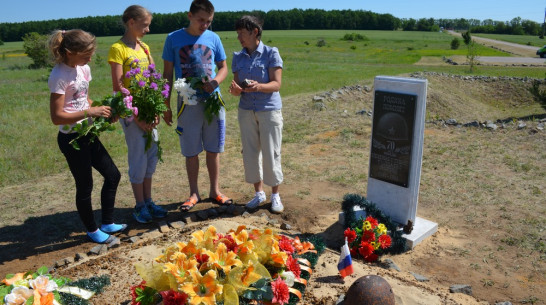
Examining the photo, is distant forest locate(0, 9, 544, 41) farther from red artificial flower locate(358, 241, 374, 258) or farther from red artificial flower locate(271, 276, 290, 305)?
red artificial flower locate(271, 276, 290, 305)

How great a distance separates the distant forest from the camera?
7806cm

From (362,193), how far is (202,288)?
393 centimetres

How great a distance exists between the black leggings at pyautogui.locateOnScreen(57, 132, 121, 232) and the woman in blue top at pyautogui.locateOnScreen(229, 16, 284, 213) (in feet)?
5.04

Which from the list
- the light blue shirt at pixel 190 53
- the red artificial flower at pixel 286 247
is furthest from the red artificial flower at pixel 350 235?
the light blue shirt at pixel 190 53

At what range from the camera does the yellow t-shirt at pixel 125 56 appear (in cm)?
452

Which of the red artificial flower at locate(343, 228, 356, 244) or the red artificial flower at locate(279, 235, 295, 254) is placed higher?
the red artificial flower at locate(279, 235, 295, 254)

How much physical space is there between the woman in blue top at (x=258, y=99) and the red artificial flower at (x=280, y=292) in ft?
7.77

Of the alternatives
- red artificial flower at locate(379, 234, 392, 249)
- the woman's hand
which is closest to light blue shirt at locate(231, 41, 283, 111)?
the woman's hand

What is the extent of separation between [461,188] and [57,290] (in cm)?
547

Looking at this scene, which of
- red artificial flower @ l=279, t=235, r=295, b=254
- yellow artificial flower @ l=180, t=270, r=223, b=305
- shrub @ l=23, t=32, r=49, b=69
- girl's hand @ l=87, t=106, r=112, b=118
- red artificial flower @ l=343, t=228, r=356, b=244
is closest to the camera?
yellow artificial flower @ l=180, t=270, r=223, b=305

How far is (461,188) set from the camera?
6.50 m

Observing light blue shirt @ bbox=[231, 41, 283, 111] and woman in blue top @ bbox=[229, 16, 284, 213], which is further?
light blue shirt @ bbox=[231, 41, 283, 111]

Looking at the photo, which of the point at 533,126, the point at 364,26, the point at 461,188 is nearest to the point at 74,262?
the point at 461,188

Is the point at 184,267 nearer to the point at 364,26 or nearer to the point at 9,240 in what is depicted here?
A: the point at 9,240
